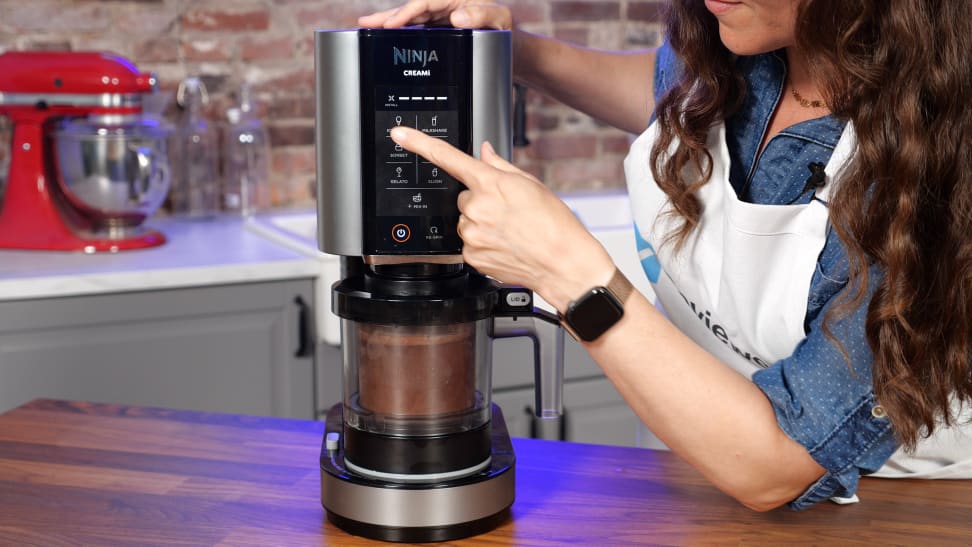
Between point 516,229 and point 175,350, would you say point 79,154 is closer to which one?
point 175,350

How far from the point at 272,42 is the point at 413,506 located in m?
1.74

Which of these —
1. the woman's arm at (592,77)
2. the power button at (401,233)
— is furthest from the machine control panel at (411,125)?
the woman's arm at (592,77)

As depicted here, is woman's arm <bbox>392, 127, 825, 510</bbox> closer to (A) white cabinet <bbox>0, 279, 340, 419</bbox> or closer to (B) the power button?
(B) the power button

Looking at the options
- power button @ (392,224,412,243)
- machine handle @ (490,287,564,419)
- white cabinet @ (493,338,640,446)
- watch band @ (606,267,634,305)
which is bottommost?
white cabinet @ (493,338,640,446)

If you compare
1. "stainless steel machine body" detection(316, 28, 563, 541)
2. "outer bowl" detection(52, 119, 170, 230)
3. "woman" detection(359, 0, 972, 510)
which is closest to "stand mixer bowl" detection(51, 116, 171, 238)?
"outer bowl" detection(52, 119, 170, 230)

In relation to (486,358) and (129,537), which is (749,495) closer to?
(486,358)

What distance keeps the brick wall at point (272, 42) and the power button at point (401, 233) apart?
1.62m

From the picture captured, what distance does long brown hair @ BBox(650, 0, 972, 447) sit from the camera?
1.00m

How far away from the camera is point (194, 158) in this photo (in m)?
2.46

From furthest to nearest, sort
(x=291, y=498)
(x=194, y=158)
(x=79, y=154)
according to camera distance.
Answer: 1. (x=194, y=158)
2. (x=79, y=154)
3. (x=291, y=498)

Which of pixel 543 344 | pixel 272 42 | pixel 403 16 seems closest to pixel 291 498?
pixel 543 344

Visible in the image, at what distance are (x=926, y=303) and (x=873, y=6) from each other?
0.27 metres

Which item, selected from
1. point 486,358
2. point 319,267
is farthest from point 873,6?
point 319,267

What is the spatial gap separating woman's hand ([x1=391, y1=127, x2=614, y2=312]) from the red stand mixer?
4.06 feet
